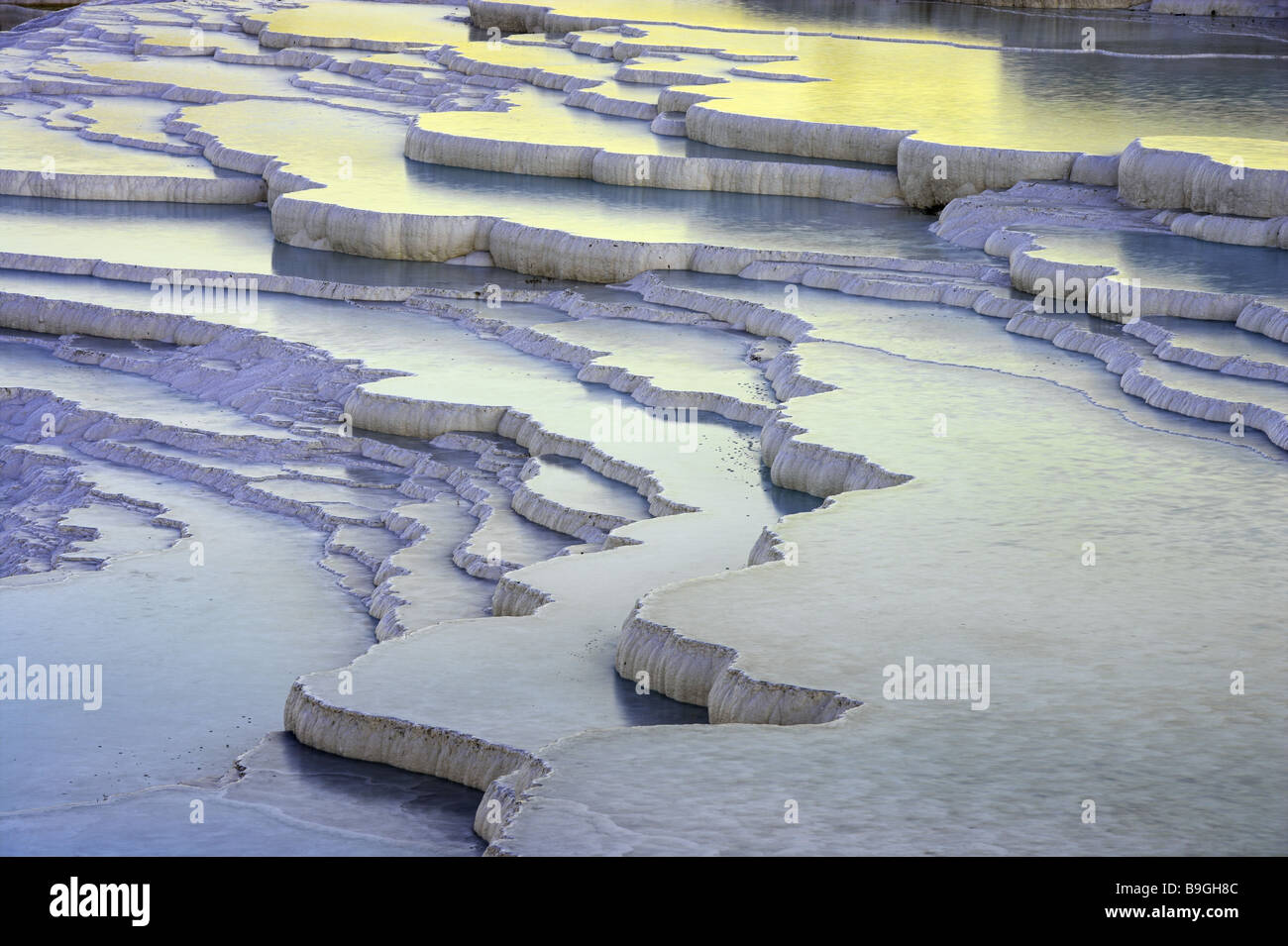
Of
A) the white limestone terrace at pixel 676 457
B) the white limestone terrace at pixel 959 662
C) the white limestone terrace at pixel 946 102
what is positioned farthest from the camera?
the white limestone terrace at pixel 946 102

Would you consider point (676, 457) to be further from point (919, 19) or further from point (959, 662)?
point (919, 19)

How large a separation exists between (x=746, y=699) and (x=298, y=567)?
4.24 meters

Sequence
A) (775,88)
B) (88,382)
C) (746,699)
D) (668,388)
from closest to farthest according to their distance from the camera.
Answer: (746,699) < (668,388) < (88,382) < (775,88)

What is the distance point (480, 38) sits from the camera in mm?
A: 27062

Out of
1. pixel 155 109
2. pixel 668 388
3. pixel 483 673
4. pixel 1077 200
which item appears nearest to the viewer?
pixel 483 673

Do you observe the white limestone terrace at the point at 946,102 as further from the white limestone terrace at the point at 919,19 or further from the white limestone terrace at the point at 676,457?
the white limestone terrace at the point at 919,19

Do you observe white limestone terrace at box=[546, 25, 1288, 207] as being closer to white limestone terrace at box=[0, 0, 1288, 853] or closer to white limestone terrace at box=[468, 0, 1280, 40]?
white limestone terrace at box=[0, 0, 1288, 853]

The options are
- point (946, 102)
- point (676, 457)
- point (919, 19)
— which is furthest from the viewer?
point (919, 19)

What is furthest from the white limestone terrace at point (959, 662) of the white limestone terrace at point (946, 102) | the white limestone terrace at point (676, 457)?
the white limestone terrace at point (946, 102)

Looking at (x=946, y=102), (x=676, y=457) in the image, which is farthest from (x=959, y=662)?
(x=946, y=102)

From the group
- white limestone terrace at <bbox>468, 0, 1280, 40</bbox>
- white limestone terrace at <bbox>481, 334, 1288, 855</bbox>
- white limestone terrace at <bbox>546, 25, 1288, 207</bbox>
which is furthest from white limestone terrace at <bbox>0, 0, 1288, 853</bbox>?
white limestone terrace at <bbox>468, 0, 1280, 40</bbox>

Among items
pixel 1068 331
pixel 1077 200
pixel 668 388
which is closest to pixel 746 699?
pixel 668 388

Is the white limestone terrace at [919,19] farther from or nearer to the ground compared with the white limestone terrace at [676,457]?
farther from the ground

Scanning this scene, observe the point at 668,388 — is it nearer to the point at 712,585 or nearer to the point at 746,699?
the point at 712,585
